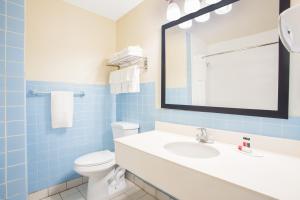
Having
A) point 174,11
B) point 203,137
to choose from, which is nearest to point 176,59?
point 174,11

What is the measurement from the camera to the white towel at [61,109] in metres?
1.69

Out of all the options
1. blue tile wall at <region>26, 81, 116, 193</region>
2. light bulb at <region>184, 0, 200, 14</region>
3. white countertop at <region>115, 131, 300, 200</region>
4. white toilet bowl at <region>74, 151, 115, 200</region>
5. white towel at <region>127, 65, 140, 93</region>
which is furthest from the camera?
white towel at <region>127, 65, 140, 93</region>

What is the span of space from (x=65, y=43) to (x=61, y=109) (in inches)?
30.4

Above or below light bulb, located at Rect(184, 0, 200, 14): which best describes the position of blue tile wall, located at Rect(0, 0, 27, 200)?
below

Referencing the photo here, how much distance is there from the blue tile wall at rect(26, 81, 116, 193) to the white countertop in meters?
1.15

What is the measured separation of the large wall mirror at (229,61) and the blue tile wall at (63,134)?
99cm

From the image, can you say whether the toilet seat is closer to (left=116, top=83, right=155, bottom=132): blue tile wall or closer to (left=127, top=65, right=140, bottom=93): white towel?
(left=116, top=83, right=155, bottom=132): blue tile wall

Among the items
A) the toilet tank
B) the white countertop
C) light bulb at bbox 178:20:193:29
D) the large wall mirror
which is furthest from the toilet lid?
light bulb at bbox 178:20:193:29

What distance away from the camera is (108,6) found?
1.90 meters

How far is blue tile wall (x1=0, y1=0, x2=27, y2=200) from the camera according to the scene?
1101 millimetres

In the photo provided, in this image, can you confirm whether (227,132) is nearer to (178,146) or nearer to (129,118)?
(178,146)

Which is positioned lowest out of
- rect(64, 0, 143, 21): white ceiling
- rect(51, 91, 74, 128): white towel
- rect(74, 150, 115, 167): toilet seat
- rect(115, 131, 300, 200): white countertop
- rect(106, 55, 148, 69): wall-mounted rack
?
rect(74, 150, 115, 167): toilet seat

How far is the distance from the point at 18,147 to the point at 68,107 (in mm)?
657

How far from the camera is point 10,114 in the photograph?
1.12 m
